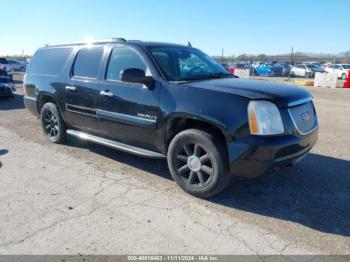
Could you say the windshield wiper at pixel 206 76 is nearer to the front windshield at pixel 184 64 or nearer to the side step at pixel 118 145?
the front windshield at pixel 184 64

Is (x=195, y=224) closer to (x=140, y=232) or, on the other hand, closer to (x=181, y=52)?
(x=140, y=232)

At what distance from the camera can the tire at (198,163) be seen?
12.6 feet

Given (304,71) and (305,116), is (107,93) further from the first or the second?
(304,71)

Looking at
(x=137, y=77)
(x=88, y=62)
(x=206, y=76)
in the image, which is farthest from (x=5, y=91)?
(x=206, y=76)

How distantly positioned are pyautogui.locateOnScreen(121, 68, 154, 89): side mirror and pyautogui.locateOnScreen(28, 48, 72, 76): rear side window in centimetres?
218

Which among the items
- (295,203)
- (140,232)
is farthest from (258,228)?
(140,232)

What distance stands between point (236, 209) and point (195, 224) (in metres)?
0.62

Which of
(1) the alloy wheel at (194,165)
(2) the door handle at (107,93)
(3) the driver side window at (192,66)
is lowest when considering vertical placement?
(1) the alloy wheel at (194,165)

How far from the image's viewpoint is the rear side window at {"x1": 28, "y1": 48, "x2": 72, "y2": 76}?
6.11 metres

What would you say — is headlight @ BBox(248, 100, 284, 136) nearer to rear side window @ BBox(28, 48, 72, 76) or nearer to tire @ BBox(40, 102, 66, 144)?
rear side window @ BBox(28, 48, 72, 76)

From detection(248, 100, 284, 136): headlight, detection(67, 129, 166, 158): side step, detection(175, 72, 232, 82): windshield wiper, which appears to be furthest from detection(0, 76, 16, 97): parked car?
detection(248, 100, 284, 136): headlight

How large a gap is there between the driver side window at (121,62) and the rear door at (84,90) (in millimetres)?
270

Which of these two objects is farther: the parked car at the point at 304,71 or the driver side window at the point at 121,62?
the parked car at the point at 304,71

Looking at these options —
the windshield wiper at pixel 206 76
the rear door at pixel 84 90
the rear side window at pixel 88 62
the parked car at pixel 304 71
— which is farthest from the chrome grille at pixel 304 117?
the parked car at pixel 304 71
